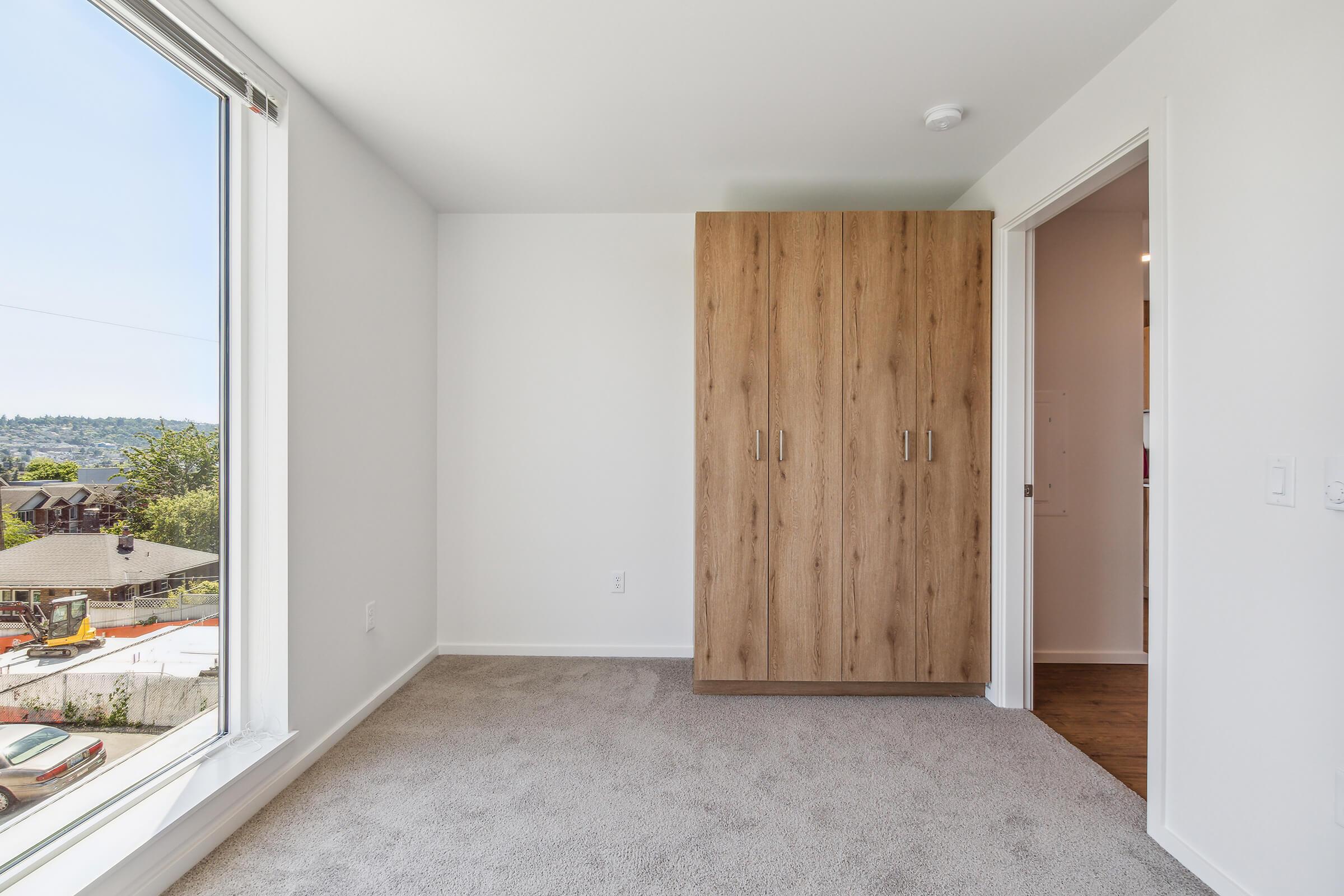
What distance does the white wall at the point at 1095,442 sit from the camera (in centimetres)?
343

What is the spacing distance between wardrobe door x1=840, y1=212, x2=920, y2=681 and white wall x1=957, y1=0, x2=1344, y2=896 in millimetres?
1128

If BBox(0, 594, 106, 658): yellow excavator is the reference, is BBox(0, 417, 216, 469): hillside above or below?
above

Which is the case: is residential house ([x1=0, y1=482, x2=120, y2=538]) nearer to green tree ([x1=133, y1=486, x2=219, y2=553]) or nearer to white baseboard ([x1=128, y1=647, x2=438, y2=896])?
green tree ([x1=133, y1=486, x2=219, y2=553])

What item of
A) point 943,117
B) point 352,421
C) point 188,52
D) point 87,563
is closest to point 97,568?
point 87,563

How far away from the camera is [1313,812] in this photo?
1.41 meters

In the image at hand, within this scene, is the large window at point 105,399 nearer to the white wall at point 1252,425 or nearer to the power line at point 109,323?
the power line at point 109,323

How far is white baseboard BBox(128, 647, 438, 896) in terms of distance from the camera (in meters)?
1.53

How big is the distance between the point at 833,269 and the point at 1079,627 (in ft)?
7.90

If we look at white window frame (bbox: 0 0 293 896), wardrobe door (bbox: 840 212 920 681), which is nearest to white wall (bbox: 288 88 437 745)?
white window frame (bbox: 0 0 293 896)

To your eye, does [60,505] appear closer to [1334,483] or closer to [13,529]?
[13,529]

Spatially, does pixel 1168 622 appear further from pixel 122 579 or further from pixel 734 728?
pixel 122 579

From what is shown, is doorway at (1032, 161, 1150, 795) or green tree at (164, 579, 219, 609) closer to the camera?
green tree at (164, 579, 219, 609)

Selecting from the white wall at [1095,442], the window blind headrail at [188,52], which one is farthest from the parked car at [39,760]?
the white wall at [1095,442]

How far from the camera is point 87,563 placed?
1.57 metres
